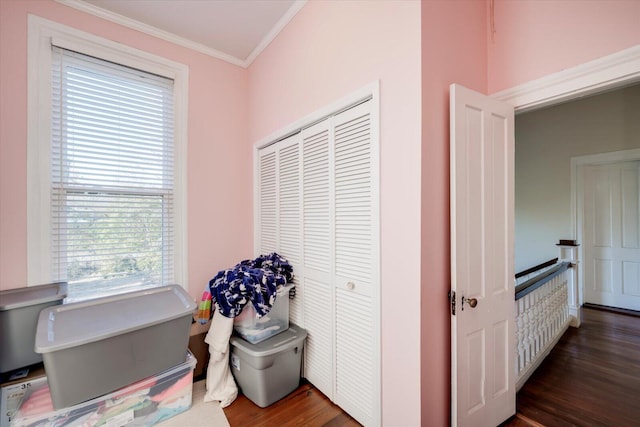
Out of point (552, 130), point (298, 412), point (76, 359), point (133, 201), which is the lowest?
point (298, 412)

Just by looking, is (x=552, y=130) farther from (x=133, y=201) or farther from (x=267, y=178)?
(x=133, y=201)

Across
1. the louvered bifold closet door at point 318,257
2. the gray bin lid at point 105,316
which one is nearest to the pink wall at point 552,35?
the louvered bifold closet door at point 318,257

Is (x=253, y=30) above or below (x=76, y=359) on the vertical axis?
above

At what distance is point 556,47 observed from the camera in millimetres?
1404

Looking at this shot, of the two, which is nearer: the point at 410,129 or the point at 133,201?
the point at 410,129

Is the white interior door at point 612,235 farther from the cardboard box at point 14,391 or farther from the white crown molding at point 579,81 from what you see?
the cardboard box at point 14,391

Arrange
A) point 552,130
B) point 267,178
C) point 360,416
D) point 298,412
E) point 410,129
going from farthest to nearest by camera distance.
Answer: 1. point 552,130
2. point 267,178
3. point 298,412
4. point 360,416
5. point 410,129

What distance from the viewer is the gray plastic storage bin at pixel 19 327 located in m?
1.49

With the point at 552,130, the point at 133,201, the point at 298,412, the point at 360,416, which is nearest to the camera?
the point at 360,416

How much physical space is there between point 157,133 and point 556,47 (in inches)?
113

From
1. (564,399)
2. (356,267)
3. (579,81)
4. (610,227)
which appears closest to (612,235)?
(610,227)

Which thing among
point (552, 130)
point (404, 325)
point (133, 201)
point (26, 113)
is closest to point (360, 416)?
point (404, 325)

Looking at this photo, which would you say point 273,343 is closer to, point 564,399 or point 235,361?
point 235,361

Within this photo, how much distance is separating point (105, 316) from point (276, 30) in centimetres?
253
